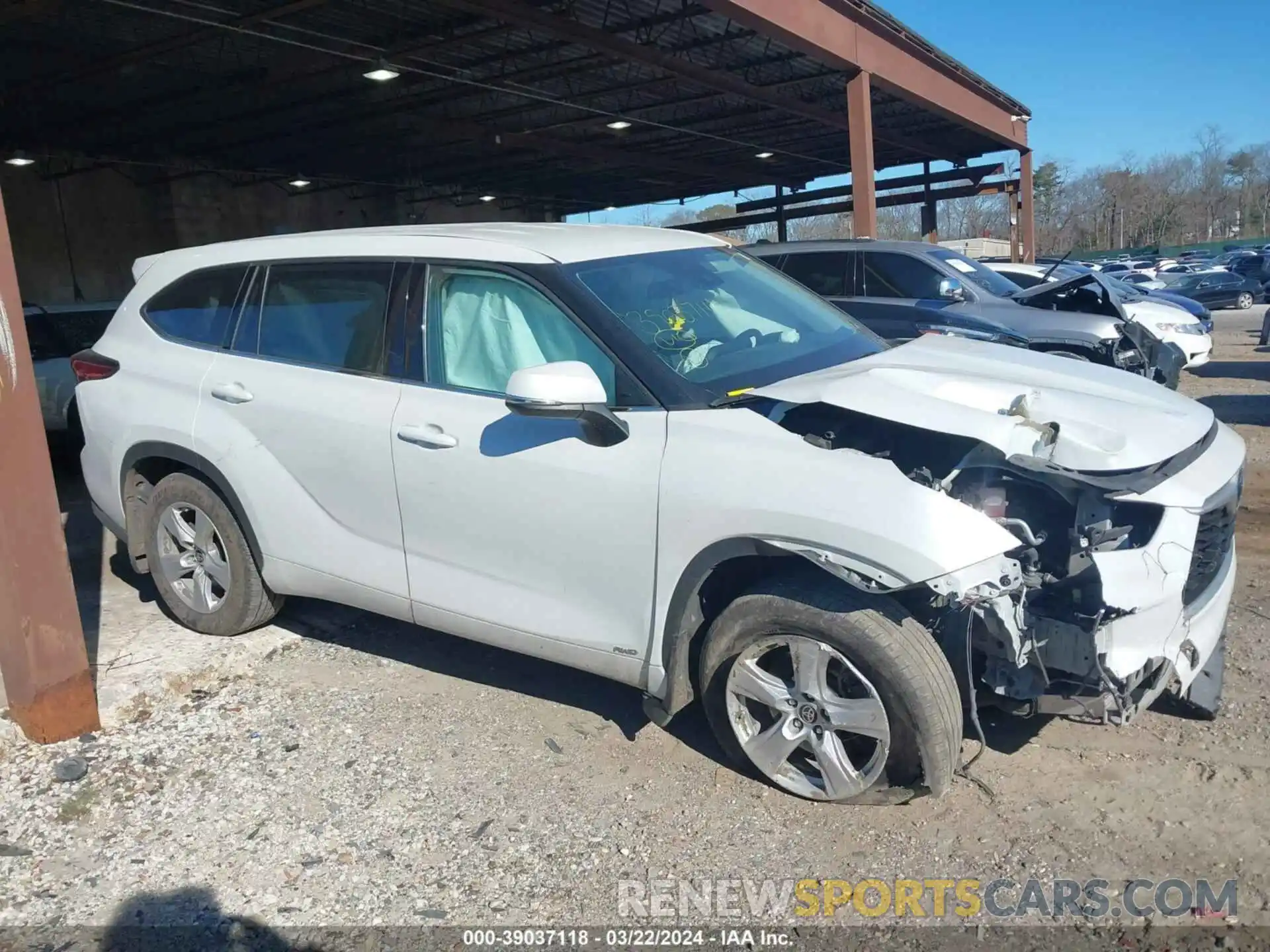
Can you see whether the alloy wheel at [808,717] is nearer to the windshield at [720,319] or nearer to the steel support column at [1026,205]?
the windshield at [720,319]

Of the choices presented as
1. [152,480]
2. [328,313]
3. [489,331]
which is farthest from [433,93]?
[489,331]

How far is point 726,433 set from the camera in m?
3.27

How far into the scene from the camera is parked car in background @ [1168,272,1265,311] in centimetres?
2889

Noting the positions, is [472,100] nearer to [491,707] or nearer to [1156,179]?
[491,707]

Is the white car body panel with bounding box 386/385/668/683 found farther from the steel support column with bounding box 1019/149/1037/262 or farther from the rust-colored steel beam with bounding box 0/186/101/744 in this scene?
the steel support column with bounding box 1019/149/1037/262

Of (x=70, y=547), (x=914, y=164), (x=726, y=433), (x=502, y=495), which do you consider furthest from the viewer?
(x=914, y=164)

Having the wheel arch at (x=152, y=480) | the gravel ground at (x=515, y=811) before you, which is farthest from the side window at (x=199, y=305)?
the gravel ground at (x=515, y=811)

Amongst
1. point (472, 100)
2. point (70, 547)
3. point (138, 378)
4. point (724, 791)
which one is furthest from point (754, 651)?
point (472, 100)

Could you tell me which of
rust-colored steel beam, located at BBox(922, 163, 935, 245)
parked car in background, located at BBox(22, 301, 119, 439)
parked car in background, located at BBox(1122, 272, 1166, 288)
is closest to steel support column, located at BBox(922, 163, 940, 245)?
rust-colored steel beam, located at BBox(922, 163, 935, 245)

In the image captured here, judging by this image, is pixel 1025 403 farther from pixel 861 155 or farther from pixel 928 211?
pixel 928 211

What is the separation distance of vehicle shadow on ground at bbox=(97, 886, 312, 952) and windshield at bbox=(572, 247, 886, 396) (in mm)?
2157

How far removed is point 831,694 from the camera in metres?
3.21

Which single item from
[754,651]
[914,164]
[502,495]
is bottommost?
[754,651]

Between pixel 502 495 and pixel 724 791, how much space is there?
1.29 metres
